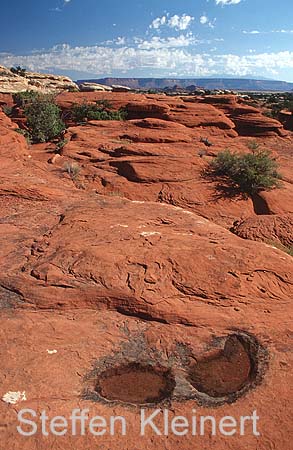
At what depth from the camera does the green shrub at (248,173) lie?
A: 11.7m

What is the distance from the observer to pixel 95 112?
910 inches

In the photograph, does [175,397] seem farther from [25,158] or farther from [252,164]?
[25,158]

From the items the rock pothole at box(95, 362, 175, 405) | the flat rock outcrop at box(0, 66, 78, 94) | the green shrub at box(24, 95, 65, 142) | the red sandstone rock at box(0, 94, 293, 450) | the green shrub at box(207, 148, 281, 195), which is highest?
the flat rock outcrop at box(0, 66, 78, 94)

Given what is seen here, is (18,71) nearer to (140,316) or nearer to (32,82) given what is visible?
(32,82)

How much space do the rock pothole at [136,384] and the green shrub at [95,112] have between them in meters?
20.3

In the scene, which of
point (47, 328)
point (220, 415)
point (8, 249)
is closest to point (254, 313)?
point (220, 415)

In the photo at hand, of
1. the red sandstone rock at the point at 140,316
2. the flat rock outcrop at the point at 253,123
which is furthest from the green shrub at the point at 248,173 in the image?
the flat rock outcrop at the point at 253,123

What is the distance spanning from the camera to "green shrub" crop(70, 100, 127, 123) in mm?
22938

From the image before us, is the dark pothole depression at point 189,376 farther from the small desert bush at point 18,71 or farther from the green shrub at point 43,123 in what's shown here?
the small desert bush at point 18,71

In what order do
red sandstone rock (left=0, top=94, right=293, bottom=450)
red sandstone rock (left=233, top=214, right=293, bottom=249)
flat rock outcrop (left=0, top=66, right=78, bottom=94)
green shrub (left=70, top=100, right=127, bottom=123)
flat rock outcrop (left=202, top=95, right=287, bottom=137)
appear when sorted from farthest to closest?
flat rock outcrop (left=0, top=66, right=78, bottom=94) < flat rock outcrop (left=202, top=95, right=287, bottom=137) < green shrub (left=70, top=100, right=127, bottom=123) < red sandstone rock (left=233, top=214, right=293, bottom=249) < red sandstone rock (left=0, top=94, right=293, bottom=450)

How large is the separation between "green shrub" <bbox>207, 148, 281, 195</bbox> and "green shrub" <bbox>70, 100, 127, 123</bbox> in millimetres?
12231

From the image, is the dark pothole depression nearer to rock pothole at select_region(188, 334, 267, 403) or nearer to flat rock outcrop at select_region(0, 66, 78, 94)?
rock pothole at select_region(188, 334, 267, 403)

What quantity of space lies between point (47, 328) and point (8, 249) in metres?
2.14

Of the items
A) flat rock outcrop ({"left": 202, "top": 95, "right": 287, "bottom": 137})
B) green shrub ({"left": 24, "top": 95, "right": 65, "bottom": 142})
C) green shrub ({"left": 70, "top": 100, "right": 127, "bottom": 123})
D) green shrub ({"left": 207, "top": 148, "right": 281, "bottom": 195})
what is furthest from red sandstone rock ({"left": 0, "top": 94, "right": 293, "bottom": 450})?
flat rock outcrop ({"left": 202, "top": 95, "right": 287, "bottom": 137})
